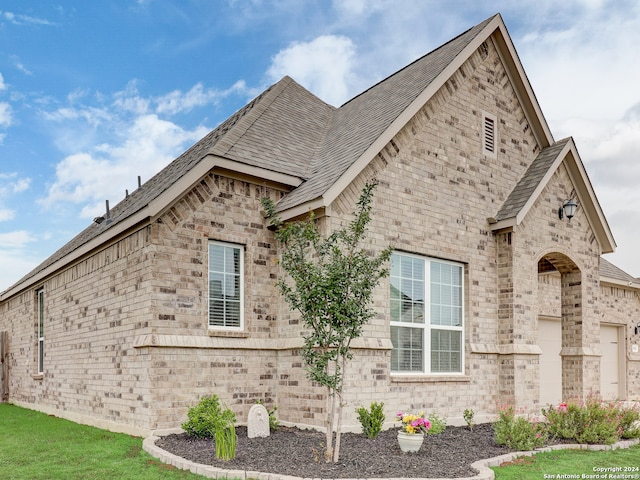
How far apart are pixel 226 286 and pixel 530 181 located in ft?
25.2

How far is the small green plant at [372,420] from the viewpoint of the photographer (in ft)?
34.0

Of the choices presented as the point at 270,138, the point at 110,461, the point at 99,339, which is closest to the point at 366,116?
the point at 270,138

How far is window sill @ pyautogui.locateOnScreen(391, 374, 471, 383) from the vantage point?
1191 centimetres

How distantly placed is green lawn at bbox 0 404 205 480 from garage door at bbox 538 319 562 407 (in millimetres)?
12394

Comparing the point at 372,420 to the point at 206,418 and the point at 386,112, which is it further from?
the point at 386,112

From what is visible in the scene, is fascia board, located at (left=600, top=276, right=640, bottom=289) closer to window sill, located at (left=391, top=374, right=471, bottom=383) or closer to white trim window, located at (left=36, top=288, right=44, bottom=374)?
window sill, located at (left=391, top=374, right=471, bottom=383)

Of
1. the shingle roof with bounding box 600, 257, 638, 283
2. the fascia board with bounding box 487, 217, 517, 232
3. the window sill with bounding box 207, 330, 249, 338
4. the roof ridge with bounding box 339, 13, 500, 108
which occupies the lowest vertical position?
the window sill with bounding box 207, 330, 249, 338

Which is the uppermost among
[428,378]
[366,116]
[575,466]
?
[366,116]

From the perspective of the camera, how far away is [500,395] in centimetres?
1375

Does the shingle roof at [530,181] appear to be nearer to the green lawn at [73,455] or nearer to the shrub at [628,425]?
the shrub at [628,425]

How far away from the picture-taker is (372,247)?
11.9m

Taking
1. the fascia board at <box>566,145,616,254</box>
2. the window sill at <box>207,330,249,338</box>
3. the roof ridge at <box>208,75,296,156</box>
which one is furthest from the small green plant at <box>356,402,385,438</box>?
the fascia board at <box>566,145,616,254</box>

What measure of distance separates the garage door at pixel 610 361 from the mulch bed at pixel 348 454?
11.9 meters

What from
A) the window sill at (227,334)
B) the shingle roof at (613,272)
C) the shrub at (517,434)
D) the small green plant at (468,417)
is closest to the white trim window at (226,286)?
the window sill at (227,334)
